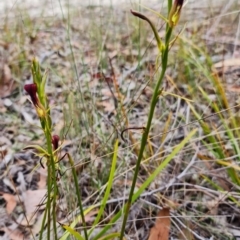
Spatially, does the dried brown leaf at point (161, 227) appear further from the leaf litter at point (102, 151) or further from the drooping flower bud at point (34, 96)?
the drooping flower bud at point (34, 96)

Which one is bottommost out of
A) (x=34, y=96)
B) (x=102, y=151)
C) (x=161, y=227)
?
(x=161, y=227)

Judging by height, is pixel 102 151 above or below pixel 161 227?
above

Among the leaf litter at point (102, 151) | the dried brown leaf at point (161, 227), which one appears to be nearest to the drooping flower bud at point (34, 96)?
the leaf litter at point (102, 151)

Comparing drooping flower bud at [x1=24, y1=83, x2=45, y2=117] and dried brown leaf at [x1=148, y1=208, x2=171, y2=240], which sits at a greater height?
drooping flower bud at [x1=24, y1=83, x2=45, y2=117]

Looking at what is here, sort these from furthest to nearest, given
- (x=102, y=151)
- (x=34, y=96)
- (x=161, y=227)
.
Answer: (x=102, y=151), (x=161, y=227), (x=34, y=96)

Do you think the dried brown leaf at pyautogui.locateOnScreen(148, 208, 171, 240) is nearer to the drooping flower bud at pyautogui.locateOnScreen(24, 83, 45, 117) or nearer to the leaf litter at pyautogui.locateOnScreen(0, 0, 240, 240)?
the leaf litter at pyautogui.locateOnScreen(0, 0, 240, 240)

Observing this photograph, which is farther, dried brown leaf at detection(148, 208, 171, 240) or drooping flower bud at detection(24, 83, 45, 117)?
dried brown leaf at detection(148, 208, 171, 240)

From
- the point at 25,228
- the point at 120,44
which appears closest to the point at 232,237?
the point at 25,228

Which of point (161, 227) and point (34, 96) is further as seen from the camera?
point (161, 227)

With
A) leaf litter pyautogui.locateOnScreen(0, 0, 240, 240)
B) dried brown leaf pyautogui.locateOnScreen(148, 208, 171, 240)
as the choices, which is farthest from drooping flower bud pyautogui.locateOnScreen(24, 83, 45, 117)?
dried brown leaf pyautogui.locateOnScreen(148, 208, 171, 240)

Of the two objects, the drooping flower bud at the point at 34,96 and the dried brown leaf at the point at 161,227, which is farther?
the dried brown leaf at the point at 161,227

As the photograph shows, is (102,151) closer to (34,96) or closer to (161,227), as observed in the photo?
(161,227)

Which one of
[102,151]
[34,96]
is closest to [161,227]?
[102,151]
